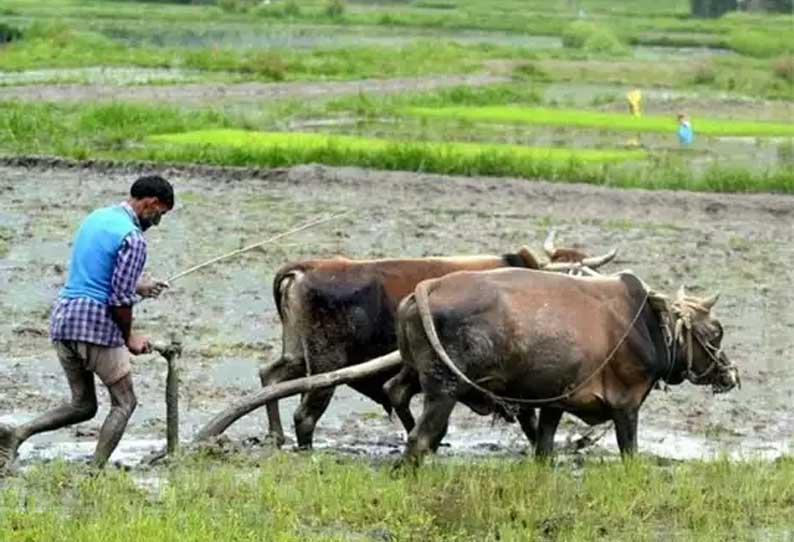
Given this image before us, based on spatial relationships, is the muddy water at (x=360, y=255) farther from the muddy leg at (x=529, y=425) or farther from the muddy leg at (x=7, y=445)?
the muddy leg at (x=7, y=445)

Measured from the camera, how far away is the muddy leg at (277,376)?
385 inches

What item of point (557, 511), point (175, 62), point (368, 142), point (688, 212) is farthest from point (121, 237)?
point (175, 62)

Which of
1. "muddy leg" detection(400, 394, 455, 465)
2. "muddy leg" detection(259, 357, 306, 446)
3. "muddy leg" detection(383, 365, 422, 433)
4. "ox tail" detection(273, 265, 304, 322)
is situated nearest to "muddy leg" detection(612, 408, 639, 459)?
"muddy leg" detection(400, 394, 455, 465)

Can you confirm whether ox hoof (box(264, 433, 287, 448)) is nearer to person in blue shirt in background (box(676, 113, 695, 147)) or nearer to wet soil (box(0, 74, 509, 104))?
person in blue shirt in background (box(676, 113, 695, 147))

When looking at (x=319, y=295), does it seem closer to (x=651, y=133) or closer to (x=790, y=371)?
(x=790, y=371)

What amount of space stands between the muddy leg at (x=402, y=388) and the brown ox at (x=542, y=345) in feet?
0.61

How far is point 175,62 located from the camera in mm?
40938

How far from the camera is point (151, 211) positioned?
851cm

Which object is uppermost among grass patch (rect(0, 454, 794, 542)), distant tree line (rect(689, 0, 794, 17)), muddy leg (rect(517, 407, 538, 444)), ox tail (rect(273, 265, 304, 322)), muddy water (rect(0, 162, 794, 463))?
ox tail (rect(273, 265, 304, 322))

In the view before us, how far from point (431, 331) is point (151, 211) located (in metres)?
1.51

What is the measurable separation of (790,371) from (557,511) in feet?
15.8

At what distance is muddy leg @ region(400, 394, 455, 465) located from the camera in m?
8.81

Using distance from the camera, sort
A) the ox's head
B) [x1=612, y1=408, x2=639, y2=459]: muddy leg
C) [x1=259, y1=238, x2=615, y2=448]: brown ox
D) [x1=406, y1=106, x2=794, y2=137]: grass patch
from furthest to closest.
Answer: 1. [x1=406, y1=106, x2=794, y2=137]: grass patch
2. [x1=259, y1=238, x2=615, y2=448]: brown ox
3. the ox's head
4. [x1=612, y1=408, x2=639, y2=459]: muddy leg

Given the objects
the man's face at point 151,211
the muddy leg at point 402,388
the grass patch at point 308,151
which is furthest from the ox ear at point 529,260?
the grass patch at point 308,151
